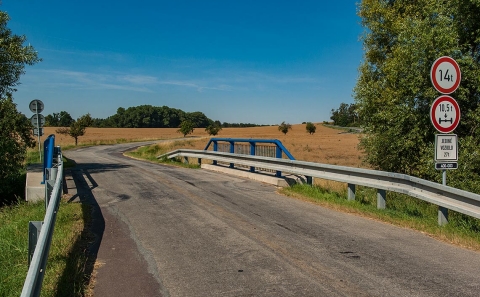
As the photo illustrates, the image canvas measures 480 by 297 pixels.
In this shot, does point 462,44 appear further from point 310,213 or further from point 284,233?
point 284,233

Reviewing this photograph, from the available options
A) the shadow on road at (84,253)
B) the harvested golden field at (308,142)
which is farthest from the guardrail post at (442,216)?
the harvested golden field at (308,142)

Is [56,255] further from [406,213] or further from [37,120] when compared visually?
[37,120]

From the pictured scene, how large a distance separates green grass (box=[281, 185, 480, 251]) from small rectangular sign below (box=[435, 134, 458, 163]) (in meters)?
1.13

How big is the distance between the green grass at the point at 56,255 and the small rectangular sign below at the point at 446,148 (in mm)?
6139

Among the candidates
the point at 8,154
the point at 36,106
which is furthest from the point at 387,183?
the point at 36,106

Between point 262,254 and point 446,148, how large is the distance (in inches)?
168

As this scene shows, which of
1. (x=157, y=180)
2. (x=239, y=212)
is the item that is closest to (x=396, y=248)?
(x=239, y=212)

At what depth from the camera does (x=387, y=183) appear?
8.45m

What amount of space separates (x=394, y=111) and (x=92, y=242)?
9.48 m

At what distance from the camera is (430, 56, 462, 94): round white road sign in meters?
7.39

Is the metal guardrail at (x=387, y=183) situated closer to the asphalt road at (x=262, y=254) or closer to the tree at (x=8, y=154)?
the asphalt road at (x=262, y=254)

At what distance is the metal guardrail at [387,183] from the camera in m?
6.52

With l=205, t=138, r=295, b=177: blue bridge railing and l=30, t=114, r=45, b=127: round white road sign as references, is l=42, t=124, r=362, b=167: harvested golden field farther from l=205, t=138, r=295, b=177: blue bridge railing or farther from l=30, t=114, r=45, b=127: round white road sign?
l=30, t=114, r=45, b=127: round white road sign

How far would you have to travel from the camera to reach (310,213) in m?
8.09
